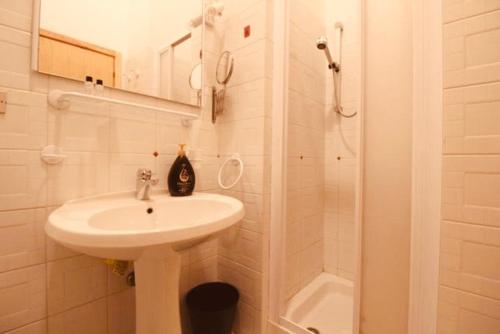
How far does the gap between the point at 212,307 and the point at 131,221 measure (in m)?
0.62

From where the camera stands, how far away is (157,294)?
2.26ft

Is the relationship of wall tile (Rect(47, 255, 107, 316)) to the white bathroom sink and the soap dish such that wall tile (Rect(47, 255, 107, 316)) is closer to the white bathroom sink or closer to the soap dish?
the white bathroom sink

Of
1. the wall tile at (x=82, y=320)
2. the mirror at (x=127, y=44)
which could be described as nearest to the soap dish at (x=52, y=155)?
the mirror at (x=127, y=44)

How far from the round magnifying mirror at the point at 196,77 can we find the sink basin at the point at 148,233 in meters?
0.57

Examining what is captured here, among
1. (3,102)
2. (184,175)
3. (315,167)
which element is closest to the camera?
(3,102)

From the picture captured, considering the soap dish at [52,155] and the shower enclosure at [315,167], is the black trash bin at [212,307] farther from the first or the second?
the soap dish at [52,155]

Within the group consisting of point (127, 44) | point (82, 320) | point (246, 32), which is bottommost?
point (82, 320)

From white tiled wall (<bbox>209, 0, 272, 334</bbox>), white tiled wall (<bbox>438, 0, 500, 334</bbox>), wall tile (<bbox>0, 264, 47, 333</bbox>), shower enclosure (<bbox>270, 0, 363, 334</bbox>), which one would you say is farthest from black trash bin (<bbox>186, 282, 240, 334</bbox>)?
white tiled wall (<bbox>438, 0, 500, 334</bbox>)

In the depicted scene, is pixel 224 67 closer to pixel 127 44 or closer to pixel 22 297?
pixel 127 44

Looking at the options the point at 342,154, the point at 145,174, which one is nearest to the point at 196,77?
the point at 145,174

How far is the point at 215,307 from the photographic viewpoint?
3.71ft

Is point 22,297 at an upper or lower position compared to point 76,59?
lower

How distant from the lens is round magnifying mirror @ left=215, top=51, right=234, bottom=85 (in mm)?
1189

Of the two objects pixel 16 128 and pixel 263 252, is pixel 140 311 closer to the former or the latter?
pixel 263 252
